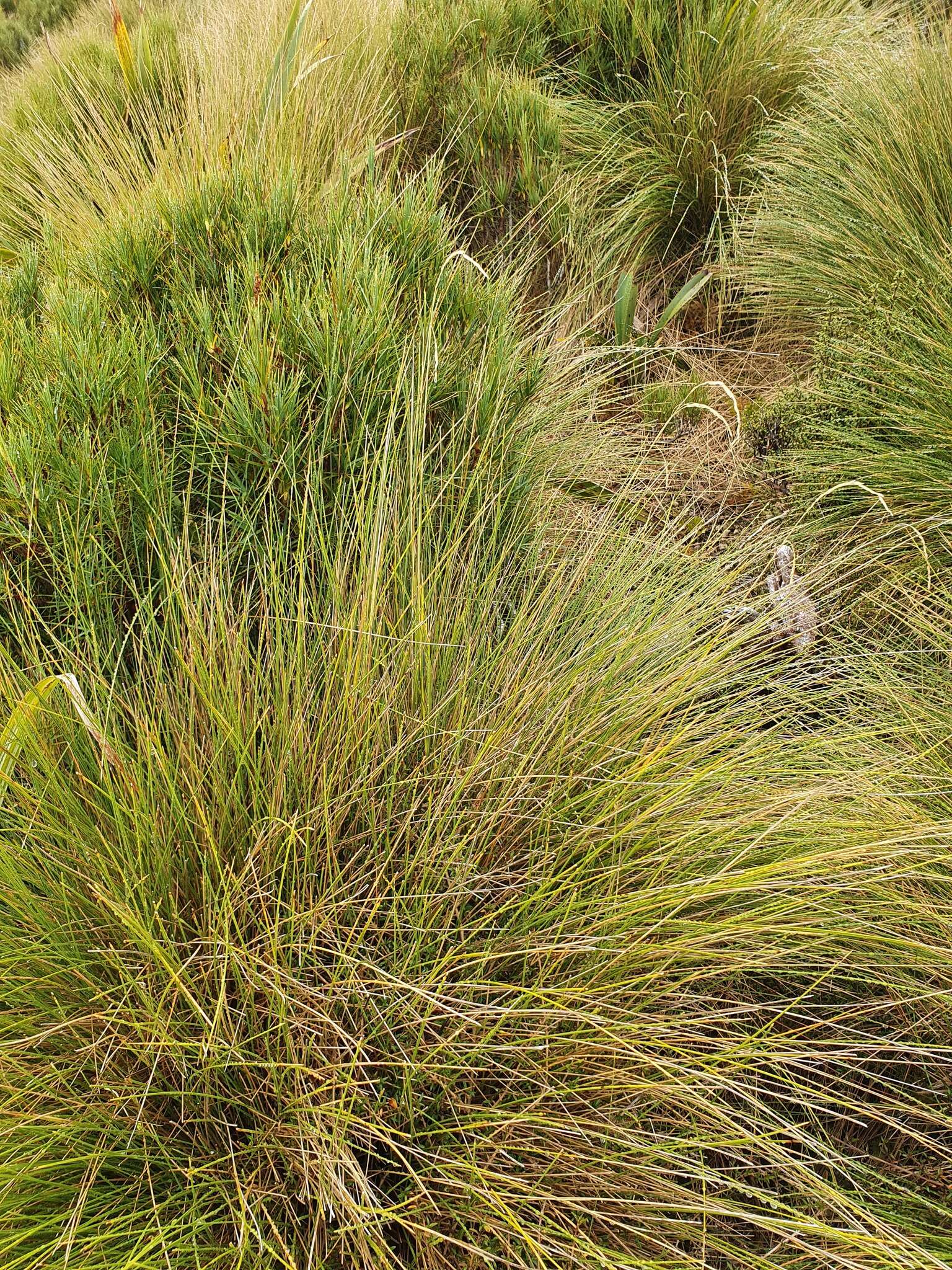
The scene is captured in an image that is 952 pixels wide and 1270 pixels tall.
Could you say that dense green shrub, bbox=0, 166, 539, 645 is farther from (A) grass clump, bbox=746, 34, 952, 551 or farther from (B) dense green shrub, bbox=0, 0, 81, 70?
(B) dense green shrub, bbox=0, 0, 81, 70

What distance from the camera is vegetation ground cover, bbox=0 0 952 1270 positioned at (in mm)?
1233

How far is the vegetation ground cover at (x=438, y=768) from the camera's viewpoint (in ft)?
4.05

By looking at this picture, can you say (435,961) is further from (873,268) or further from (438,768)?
(873,268)

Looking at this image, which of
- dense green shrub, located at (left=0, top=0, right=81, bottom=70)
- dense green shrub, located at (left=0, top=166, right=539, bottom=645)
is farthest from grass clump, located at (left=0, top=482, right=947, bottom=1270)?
dense green shrub, located at (left=0, top=0, right=81, bottom=70)

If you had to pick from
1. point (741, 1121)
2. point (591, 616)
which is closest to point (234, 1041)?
point (741, 1121)

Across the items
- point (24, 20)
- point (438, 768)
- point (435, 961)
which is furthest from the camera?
point (24, 20)

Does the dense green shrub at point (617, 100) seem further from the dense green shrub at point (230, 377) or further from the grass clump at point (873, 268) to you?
the dense green shrub at point (230, 377)

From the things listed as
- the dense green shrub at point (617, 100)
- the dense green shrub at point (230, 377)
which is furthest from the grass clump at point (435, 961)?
the dense green shrub at point (617, 100)

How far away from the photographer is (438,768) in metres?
1.51

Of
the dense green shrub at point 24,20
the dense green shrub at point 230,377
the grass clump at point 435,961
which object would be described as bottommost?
the grass clump at point 435,961

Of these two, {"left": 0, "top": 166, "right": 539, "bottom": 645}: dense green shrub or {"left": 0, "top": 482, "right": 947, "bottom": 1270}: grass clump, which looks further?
{"left": 0, "top": 166, "right": 539, "bottom": 645}: dense green shrub

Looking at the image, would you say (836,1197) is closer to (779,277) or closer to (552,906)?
(552,906)

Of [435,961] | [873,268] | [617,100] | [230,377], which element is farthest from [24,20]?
[435,961]

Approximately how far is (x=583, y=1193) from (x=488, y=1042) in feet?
0.73
